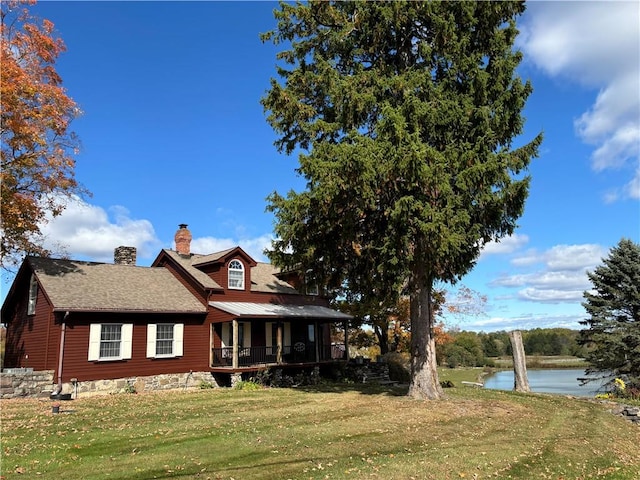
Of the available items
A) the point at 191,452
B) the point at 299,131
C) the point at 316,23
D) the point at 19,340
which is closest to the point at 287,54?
the point at 316,23

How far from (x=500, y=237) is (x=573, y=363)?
36.4m

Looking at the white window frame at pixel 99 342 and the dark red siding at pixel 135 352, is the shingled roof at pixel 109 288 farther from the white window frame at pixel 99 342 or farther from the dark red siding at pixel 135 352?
the white window frame at pixel 99 342

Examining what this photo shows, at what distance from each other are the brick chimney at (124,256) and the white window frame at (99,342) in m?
6.41

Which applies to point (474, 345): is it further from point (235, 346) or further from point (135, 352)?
point (135, 352)

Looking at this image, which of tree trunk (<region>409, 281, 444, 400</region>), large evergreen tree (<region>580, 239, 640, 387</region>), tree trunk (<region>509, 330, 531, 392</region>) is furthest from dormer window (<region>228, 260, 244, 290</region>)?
large evergreen tree (<region>580, 239, 640, 387</region>)

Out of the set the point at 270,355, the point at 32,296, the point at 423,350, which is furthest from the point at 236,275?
the point at 423,350

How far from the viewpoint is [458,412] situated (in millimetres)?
13023

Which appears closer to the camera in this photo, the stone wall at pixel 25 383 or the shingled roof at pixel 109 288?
the stone wall at pixel 25 383

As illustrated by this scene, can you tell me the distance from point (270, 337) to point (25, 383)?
36.9 ft

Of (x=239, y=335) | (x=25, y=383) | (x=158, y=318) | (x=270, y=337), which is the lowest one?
(x=25, y=383)

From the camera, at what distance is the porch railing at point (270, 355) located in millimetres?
22078

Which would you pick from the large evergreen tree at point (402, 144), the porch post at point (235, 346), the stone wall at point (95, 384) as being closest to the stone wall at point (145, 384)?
the stone wall at point (95, 384)

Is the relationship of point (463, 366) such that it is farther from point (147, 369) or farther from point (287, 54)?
point (287, 54)

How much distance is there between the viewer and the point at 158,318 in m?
20.8
